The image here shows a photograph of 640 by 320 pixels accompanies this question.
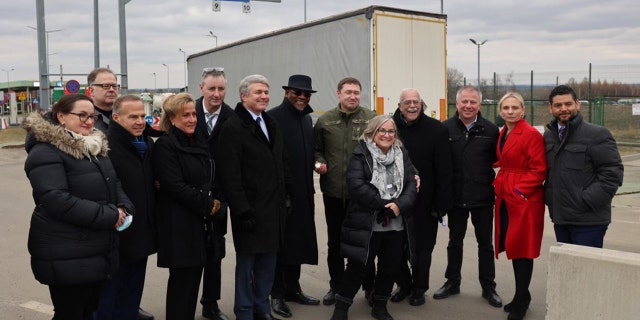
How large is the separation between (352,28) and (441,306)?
903 cm

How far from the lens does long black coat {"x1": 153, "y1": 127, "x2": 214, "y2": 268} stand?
13.8 ft

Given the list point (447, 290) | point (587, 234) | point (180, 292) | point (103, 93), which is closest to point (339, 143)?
point (447, 290)

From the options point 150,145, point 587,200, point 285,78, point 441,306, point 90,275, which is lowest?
point 441,306

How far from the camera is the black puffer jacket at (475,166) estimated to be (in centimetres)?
536

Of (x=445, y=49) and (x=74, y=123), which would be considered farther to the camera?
(x=445, y=49)

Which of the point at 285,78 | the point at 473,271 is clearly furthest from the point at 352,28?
the point at 473,271

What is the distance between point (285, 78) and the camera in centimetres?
1633

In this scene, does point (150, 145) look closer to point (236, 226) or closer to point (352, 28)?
point (236, 226)

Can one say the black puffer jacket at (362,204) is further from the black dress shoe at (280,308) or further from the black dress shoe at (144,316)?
the black dress shoe at (144,316)

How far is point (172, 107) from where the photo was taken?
14.3 feet

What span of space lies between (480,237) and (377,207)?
1.33 m

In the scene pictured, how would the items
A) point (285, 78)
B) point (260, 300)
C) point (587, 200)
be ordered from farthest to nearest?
point (285, 78), point (260, 300), point (587, 200)

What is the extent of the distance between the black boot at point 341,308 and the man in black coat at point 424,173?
27.9 inches

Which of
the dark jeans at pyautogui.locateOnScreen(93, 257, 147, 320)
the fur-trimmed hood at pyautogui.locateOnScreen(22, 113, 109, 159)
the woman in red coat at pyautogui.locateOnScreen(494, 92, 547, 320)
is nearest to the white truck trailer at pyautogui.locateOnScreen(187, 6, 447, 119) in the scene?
the woman in red coat at pyautogui.locateOnScreen(494, 92, 547, 320)
